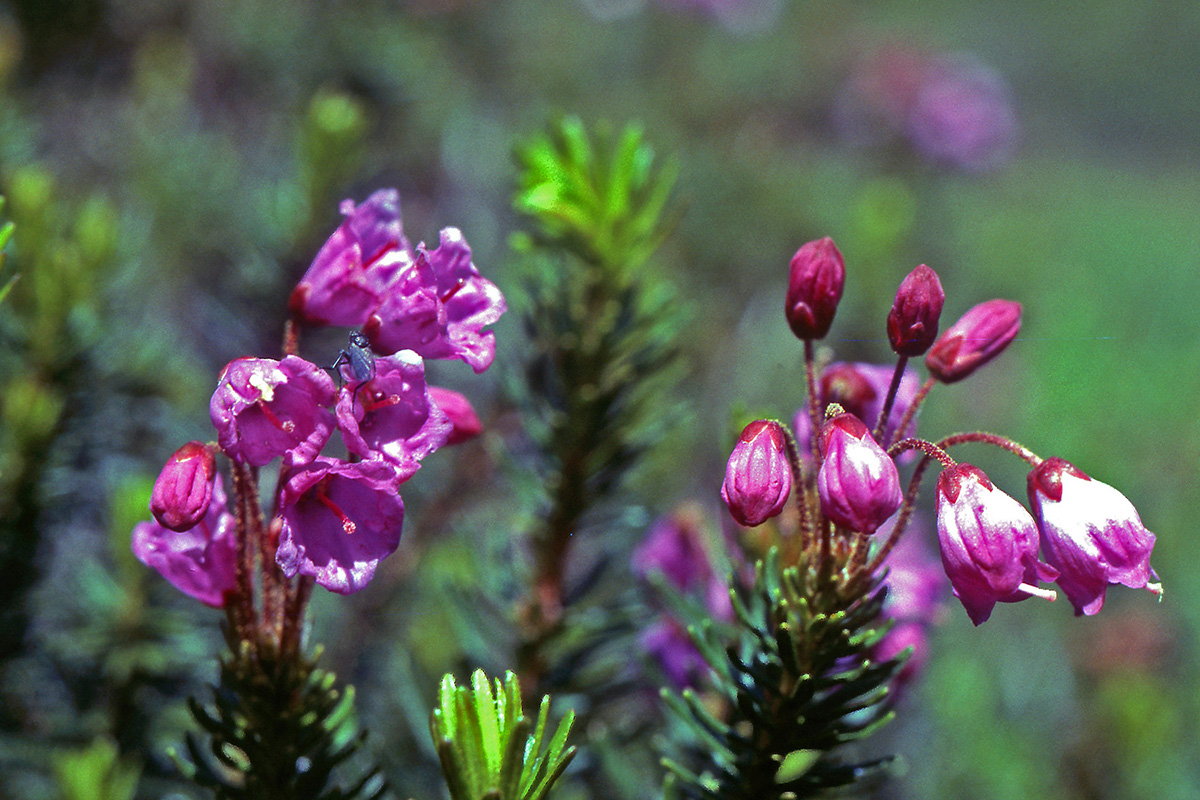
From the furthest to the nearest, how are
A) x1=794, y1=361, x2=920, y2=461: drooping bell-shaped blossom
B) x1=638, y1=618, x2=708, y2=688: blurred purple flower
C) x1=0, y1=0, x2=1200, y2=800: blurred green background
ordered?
1. x1=0, y1=0, x2=1200, y2=800: blurred green background
2. x1=638, y1=618, x2=708, y2=688: blurred purple flower
3. x1=794, y1=361, x2=920, y2=461: drooping bell-shaped blossom

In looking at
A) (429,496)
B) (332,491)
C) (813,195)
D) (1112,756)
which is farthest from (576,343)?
(813,195)

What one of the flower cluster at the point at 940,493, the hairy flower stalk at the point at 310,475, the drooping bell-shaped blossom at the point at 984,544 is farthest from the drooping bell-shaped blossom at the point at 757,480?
the hairy flower stalk at the point at 310,475

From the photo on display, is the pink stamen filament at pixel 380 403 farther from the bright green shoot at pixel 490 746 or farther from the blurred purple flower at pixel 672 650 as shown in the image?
the blurred purple flower at pixel 672 650

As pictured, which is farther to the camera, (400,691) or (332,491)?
(400,691)

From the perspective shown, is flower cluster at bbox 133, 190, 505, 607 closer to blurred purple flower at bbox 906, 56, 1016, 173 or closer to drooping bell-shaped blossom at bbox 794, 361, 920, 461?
drooping bell-shaped blossom at bbox 794, 361, 920, 461

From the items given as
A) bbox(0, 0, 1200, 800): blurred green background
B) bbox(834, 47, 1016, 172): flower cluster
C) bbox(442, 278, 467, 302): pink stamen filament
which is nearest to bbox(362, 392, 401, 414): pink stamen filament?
bbox(442, 278, 467, 302): pink stamen filament

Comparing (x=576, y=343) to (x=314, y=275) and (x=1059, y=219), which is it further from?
(x=1059, y=219)

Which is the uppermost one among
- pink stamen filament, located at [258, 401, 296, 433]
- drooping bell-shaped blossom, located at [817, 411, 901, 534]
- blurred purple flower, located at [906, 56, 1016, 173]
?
blurred purple flower, located at [906, 56, 1016, 173]
